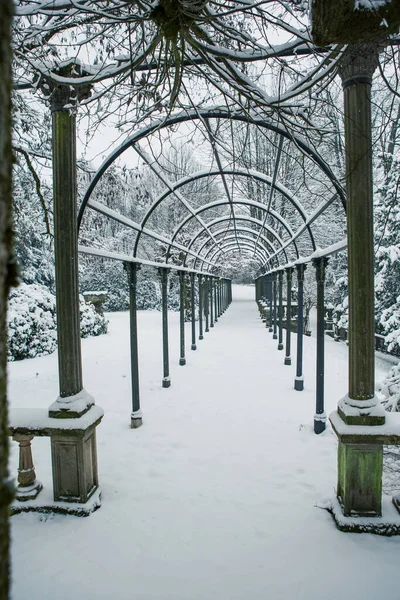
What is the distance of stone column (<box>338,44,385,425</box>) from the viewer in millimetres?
2650

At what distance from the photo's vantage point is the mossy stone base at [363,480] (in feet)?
8.65

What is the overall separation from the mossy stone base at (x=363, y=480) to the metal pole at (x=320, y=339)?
1.84 m

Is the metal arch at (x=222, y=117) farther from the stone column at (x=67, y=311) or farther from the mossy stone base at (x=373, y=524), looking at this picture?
the mossy stone base at (x=373, y=524)

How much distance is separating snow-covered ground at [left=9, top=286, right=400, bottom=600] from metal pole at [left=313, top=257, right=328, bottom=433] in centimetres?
18

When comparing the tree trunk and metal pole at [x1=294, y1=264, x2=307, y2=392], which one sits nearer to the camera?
the tree trunk

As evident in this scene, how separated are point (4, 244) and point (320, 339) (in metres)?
4.31

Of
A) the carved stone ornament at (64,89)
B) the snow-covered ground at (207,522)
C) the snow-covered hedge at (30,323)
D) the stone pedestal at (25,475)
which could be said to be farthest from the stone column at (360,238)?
the snow-covered hedge at (30,323)

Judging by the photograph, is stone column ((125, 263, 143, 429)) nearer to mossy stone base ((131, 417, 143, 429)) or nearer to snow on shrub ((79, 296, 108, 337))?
mossy stone base ((131, 417, 143, 429))

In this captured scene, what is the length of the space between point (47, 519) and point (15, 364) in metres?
7.10

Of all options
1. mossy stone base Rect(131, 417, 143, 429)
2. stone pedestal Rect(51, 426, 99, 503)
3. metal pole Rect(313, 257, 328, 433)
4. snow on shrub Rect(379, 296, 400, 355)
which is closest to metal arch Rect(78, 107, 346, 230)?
metal pole Rect(313, 257, 328, 433)

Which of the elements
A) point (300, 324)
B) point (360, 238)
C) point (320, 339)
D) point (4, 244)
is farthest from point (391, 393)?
point (4, 244)

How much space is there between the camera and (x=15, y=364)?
355 inches

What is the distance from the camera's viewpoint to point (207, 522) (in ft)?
9.25

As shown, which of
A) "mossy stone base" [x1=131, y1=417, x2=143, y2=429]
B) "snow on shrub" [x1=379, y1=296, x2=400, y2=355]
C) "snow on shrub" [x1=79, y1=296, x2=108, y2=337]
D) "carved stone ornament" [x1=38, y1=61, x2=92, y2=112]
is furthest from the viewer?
"snow on shrub" [x1=79, y1=296, x2=108, y2=337]
